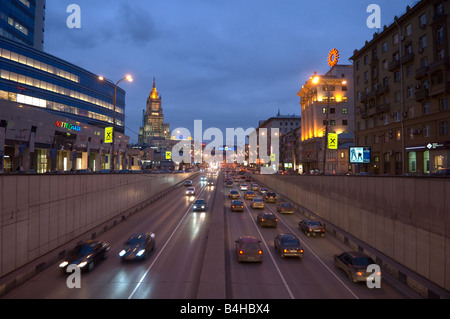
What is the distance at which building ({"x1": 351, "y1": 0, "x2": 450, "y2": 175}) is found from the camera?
32250 millimetres

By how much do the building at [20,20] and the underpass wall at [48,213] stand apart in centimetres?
5871

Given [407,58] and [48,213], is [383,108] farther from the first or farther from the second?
[48,213]

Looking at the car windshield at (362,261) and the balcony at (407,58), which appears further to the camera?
the balcony at (407,58)

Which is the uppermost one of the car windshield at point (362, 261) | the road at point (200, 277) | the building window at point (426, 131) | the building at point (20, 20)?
the building at point (20, 20)

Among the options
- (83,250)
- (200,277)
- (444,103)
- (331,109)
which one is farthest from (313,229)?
(331,109)

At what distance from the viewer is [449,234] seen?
1195 centimetres

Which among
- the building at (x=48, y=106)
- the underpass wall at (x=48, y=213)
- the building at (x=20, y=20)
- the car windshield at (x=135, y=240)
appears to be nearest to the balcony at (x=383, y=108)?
the building at (x=48, y=106)

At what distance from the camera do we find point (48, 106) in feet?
210

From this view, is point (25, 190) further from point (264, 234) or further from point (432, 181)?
point (432, 181)

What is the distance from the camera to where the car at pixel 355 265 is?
1367 cm

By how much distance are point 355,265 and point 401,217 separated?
4206mm

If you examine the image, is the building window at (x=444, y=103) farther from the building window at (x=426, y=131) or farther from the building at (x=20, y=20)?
the building at (x=20, y=20)

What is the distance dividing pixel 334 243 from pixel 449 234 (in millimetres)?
10305

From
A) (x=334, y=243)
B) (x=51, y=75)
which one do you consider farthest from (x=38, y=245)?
(x=51, y=75)
